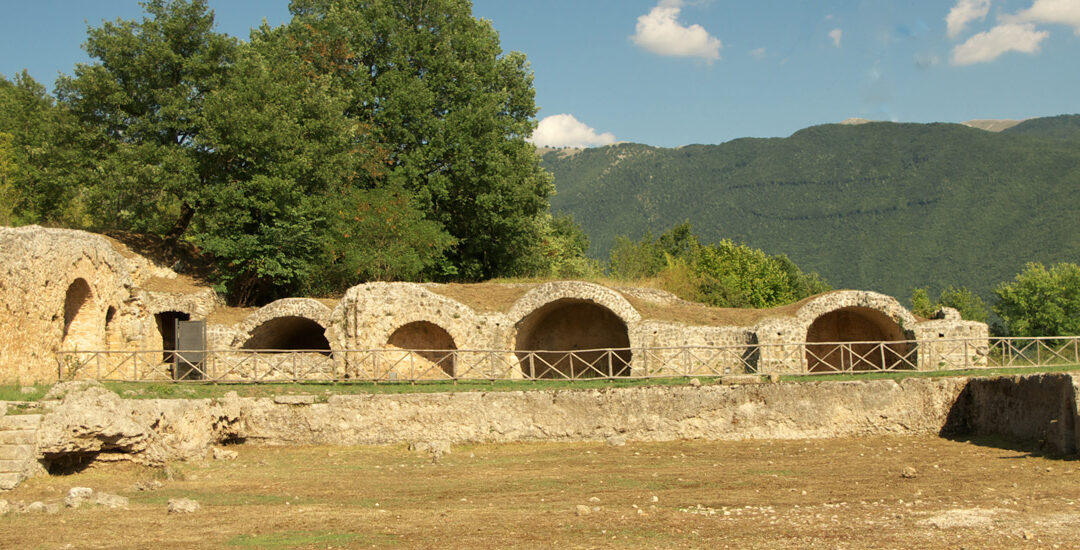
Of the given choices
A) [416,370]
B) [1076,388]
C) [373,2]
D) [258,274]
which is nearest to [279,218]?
[258,274]

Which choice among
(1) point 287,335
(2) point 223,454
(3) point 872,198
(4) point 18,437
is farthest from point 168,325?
(3) point 872,198

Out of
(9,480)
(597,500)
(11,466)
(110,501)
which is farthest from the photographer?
(11,466)

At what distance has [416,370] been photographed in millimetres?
24453

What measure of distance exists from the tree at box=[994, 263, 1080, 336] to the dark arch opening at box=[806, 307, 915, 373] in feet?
103

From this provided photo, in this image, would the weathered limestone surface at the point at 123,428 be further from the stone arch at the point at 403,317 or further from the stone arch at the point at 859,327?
the stone arch at the point at 859,327

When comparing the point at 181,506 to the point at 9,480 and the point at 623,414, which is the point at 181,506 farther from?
the point at 623,414

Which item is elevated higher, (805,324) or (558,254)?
(558,254)

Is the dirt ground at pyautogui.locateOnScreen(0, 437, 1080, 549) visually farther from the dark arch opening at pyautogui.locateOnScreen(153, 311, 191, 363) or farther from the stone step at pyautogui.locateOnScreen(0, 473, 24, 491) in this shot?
the dark arch opening at pyautogui.locateOnScreen(153, 311, 191, 363)

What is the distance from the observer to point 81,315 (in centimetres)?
2241

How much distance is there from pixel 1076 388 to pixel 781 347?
31.4 ft

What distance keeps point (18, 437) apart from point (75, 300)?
11.3 metres

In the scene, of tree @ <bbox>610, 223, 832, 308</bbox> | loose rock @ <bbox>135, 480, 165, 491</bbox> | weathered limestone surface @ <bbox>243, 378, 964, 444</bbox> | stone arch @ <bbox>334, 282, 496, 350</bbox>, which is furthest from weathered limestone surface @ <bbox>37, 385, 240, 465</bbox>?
tree @ <bbox>610, 223, 832, 308</bbox>

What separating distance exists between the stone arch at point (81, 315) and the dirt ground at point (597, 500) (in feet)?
30.3

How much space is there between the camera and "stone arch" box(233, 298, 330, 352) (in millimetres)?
23641
